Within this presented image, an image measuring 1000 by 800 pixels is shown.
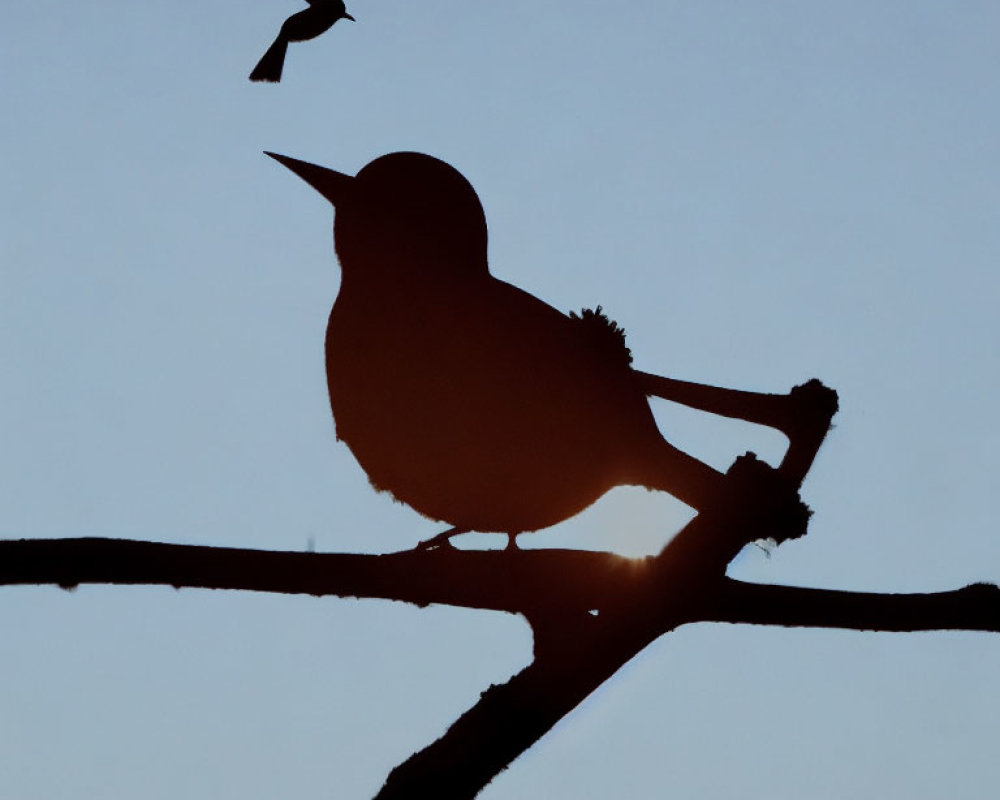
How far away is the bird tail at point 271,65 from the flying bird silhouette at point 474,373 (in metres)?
0.23

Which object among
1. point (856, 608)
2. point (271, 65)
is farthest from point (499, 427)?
point (271, 65)

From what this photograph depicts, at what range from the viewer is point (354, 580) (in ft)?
5.31

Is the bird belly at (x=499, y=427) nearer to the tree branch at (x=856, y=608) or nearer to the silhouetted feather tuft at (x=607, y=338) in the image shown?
the silhouetted feather tuft at (x=607, y=338)

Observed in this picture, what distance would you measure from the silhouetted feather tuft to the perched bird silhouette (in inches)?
30.4

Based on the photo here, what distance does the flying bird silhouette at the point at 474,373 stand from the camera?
2.10 m

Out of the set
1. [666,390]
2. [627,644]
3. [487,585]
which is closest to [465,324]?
[666,390]

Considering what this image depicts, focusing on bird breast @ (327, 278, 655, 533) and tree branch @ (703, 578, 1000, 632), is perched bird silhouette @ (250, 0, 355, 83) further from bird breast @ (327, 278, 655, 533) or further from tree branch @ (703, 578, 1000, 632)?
tree branch @ (703, 578, 1000, 632)

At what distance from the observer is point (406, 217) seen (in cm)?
215

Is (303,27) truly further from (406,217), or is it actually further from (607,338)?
(607,338)

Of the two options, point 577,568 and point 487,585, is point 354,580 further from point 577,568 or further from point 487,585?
point 577,568

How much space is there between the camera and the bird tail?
2311 mm

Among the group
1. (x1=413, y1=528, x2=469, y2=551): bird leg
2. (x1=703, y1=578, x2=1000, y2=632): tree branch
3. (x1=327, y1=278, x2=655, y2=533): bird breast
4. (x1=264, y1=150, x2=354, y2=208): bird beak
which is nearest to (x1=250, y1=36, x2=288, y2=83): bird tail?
(x1=264, y1=150, x2=354, y2=208): bird beak

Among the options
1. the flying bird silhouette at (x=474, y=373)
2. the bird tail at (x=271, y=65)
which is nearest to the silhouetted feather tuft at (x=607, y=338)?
the flying bird silhouette at (x=474, y=373)

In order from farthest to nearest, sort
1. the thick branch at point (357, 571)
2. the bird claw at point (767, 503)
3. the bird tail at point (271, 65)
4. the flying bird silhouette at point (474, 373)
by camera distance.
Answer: the bird tail at point (271, 65) → the flying bird silhouette at point (474, 373) → the bird claw at point (767, 503) → the thick branch at point (357, 571)
